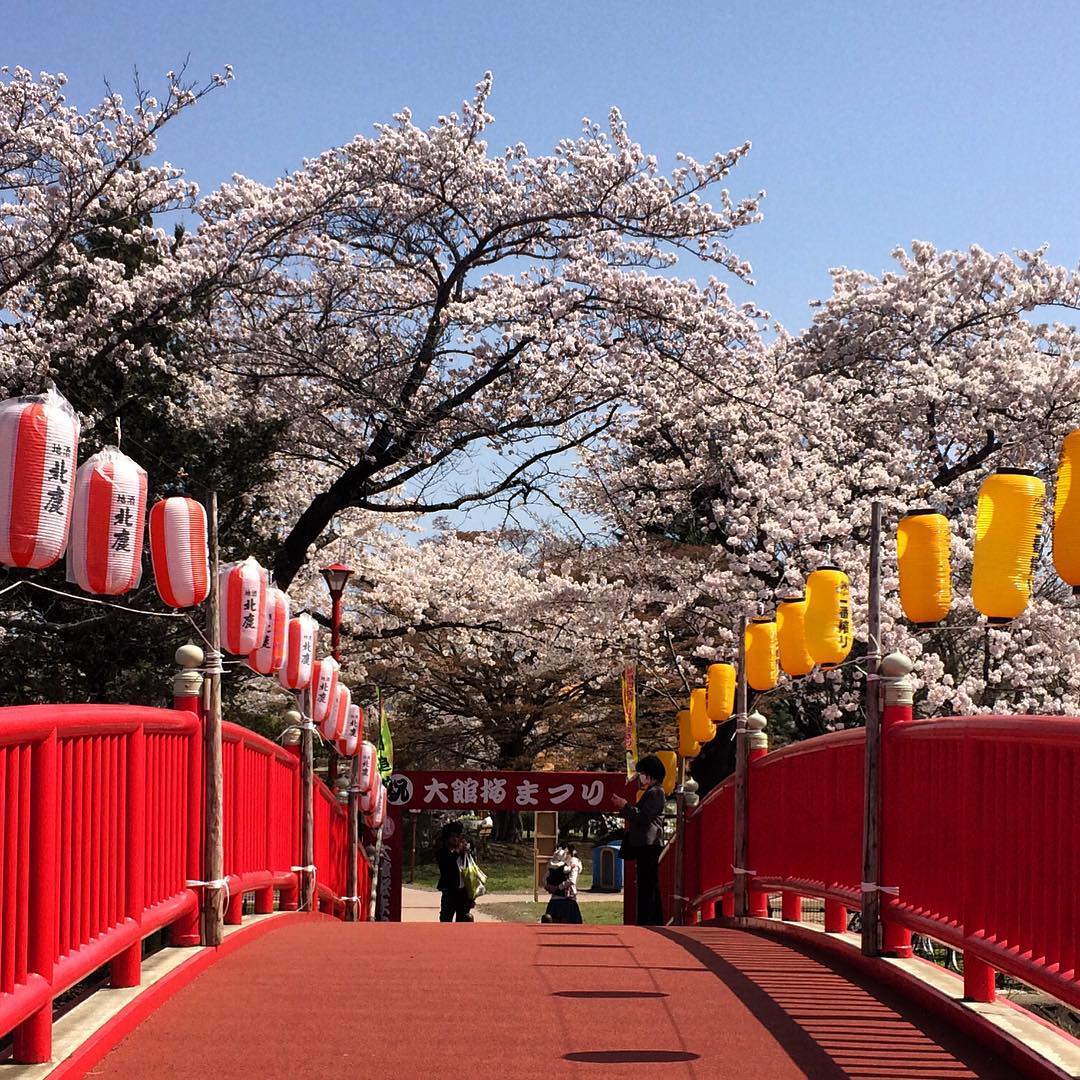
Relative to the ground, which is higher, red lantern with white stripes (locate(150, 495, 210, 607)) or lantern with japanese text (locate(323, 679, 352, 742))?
red lantern with white stripes (locate(150, 495, 210, 607))

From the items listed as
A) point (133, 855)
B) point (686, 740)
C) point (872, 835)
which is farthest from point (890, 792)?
point (686, 740)

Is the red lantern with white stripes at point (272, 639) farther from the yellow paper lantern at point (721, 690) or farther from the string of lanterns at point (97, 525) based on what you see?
the yellow paper lantern at point (721, 690)

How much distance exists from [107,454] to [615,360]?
11.5 meters

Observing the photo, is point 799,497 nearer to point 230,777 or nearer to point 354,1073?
point 230,777

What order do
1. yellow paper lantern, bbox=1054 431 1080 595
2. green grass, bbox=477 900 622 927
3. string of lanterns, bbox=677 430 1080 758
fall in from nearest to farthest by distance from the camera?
yellow paper lantern, bbox=1054 431 1080 595 → string of lanterns, bbox=677 430 1080 758 → green grass, bbox=477 900 622 927

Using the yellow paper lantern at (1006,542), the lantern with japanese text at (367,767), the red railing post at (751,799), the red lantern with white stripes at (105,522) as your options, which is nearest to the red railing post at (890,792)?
the yellow paper lantern at (1006,542)

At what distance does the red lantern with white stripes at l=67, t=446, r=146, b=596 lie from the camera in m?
7.48

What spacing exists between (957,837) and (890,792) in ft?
4.25

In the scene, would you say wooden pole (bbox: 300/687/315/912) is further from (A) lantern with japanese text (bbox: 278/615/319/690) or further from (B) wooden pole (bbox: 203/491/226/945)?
(B) wooden pole (bbox: 203/491/226/945)

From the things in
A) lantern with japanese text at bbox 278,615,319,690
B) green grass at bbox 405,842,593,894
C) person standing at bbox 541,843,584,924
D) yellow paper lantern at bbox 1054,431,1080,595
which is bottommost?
green grass at bbox 405,842,593,894

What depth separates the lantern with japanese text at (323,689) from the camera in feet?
44.8

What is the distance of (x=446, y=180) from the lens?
1786cm

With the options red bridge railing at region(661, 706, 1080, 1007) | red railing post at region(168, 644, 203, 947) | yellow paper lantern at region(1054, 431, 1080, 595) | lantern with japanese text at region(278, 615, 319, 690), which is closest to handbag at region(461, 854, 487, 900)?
lantern with japanese text at region(278, 615, 319, 690)

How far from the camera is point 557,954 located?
25.1 feet
